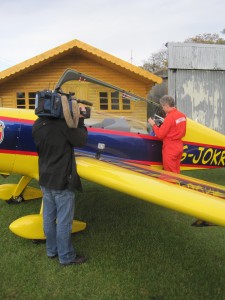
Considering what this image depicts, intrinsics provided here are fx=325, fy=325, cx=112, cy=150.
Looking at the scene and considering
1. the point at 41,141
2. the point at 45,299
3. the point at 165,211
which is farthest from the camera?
the point at 165,211

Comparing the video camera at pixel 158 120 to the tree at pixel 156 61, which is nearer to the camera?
the video camera at pixel 158 120

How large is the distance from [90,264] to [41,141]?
1.41 m

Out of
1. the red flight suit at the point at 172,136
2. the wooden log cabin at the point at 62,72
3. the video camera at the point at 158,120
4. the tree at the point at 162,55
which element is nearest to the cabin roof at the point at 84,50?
the wooden log cabin at the point at 62,72

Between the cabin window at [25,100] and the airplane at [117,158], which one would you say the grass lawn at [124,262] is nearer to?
the airplane at [117,158]

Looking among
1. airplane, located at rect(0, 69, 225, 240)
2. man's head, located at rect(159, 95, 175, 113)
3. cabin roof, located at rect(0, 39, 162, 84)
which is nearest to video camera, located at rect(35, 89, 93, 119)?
airplane, located at rect(0, 69, 225, 240)

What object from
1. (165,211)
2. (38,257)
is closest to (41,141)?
(38,257)

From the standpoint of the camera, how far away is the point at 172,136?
4449mm

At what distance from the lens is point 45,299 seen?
284 centimetres

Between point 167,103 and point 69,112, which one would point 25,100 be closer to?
point 167,103

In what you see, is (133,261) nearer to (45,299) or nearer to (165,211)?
(45,299)

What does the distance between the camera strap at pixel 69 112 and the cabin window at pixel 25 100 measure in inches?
439

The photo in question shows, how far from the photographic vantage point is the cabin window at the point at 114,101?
4758 millimetres

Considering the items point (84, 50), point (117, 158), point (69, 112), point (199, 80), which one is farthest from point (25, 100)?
point (69, 112)

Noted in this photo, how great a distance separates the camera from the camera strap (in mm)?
2938
